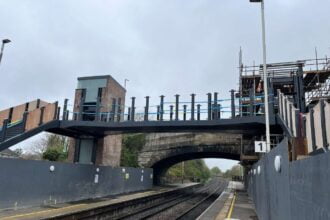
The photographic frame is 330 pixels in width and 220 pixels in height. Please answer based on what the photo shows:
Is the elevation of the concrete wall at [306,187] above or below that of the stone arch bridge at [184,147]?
below

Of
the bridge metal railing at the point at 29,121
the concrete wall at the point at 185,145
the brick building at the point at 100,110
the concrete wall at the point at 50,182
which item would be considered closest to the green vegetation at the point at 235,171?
the concrete wall at the point at 185,145

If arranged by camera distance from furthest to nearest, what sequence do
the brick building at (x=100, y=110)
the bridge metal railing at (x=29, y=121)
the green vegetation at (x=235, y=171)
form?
the green vegetation at (x=235, y=171)
the brick building at (x=100, y=110)
the bridge metal railing at (x=29, y=121)

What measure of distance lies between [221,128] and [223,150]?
2195 centimetres

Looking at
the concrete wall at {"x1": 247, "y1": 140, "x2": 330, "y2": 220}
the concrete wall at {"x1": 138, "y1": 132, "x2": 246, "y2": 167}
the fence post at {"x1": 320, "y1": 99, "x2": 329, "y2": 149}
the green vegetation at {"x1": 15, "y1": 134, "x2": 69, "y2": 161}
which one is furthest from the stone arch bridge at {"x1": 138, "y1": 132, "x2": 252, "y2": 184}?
the fence post at {"x1": 320, "y1": 99, "x2": 329, "y2": 149}

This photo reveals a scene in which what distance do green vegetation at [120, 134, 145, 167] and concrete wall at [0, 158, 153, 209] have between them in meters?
16.9

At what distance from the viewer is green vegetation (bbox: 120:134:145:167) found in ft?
145

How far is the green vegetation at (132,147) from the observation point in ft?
145

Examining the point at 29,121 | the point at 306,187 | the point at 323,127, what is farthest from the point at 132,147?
the point at 306,187

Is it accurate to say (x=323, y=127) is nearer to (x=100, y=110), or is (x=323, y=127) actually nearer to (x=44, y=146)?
(x=100, y=110)

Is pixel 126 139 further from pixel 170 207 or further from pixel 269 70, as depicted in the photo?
pixel 269 70

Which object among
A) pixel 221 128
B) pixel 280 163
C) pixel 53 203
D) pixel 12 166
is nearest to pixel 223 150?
pixel 221 128

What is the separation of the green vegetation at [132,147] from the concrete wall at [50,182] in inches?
665

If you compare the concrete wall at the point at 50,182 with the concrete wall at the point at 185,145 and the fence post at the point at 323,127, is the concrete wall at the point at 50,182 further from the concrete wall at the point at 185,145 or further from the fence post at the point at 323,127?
the concrete wall at the point at 185,145

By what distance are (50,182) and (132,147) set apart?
2929 cm
